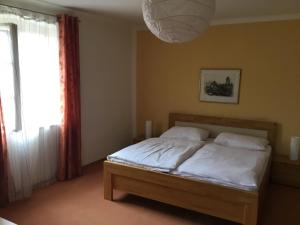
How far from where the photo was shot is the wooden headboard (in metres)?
3.87

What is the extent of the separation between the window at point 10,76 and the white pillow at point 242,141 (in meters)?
2.64

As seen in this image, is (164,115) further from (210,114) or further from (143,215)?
(143,215)

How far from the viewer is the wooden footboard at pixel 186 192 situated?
241 centimetres

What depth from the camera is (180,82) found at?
4531 mm

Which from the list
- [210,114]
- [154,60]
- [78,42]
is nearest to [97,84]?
[78,42]

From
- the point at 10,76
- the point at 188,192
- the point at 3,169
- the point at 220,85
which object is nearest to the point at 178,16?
the point at 188,192

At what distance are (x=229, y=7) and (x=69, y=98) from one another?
2.33 m

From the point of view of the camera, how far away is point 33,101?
10.5 feet

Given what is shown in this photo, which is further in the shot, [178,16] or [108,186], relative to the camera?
[108,186]

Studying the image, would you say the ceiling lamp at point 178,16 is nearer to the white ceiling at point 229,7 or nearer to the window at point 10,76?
the white ceiling at point 229,7

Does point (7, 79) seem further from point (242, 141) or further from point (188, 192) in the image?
point (242, 141)

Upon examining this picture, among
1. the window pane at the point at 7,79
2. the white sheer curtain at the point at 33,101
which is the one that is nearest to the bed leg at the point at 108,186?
the white sheer curtain at the point at 33,101

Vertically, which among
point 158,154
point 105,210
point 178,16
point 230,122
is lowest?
point 105,210

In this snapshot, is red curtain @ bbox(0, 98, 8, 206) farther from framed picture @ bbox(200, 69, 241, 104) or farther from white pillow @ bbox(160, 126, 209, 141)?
framed picture @ bbox(200, 69, 241, 104)
